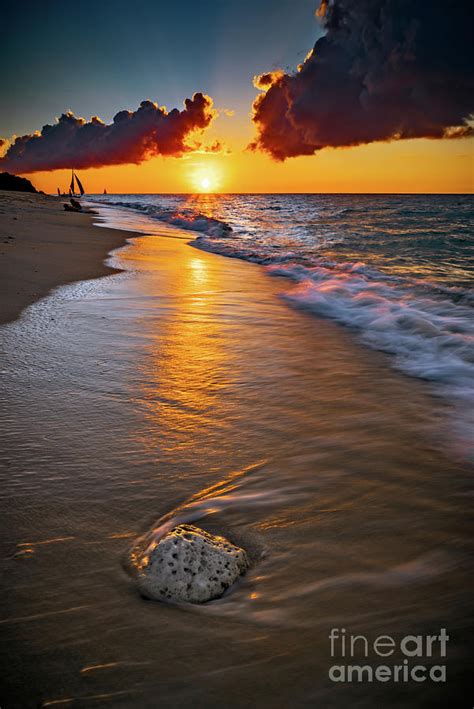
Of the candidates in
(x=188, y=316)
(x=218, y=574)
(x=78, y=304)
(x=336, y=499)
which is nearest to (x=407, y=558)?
(x=336, y=499)

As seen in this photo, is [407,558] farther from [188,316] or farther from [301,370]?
[188,316]

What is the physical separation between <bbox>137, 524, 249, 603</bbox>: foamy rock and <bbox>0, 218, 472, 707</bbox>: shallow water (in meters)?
0.06

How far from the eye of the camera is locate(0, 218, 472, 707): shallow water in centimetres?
130

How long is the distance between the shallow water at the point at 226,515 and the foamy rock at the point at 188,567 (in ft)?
0.19

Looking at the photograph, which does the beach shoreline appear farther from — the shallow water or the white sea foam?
the white sea foam

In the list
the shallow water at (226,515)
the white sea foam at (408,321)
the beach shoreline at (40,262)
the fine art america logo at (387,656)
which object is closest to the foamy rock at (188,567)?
the shallow water at (226,515)

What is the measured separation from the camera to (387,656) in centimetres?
137

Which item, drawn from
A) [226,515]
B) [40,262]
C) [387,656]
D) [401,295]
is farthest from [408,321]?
[40,262]

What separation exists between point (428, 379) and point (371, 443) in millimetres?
1585

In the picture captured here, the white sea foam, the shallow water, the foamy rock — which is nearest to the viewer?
the shallow water

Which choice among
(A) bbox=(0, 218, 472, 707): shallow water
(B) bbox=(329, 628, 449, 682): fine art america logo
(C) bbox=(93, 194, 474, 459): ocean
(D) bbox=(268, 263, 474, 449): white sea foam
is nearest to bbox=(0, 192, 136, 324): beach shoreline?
(A) bbox=(0, 218, 472, 707): shallow water

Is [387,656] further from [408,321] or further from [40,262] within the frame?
[40,262]

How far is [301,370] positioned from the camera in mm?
3883

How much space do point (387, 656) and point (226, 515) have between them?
90 centimetres
